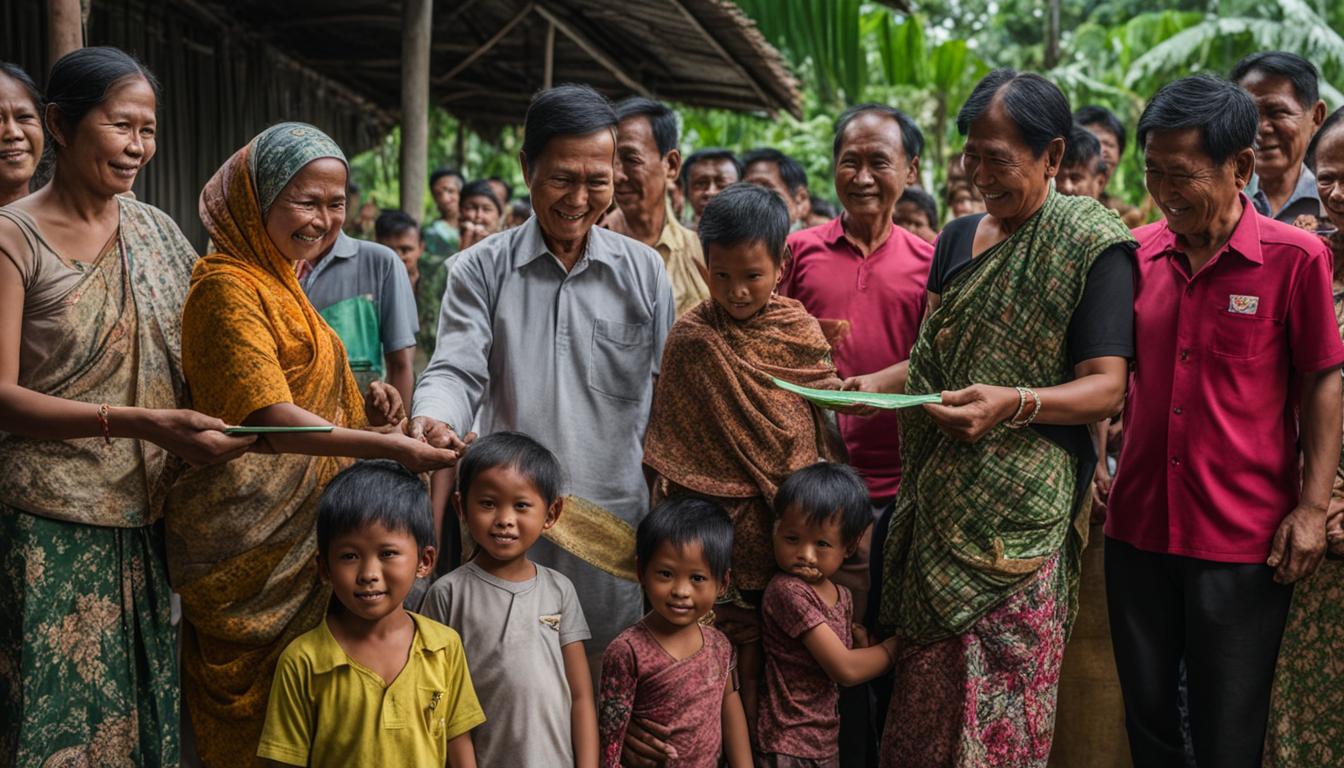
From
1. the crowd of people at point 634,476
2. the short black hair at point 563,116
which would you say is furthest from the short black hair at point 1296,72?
the short black hair at point 563,116

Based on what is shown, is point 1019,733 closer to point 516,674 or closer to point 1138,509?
point 1138,509

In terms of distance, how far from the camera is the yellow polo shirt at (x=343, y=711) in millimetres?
2840

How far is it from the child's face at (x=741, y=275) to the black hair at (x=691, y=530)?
1.95 ft

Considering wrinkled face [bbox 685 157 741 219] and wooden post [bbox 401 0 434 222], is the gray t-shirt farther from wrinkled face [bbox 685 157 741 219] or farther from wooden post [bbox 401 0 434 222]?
wooden post [bbox 401 0 434 222]

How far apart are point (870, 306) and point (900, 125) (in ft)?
2.17

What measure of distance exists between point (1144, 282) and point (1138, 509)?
0.63 m

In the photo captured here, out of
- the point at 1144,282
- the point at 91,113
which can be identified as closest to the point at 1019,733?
the point at 1144,282

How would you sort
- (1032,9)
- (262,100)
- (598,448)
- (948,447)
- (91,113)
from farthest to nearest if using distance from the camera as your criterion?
(1032,9)
(262,100)
(598,448)
(948,447)
(91,113)

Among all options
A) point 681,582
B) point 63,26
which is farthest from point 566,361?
point 63,26

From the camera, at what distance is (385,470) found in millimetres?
3029

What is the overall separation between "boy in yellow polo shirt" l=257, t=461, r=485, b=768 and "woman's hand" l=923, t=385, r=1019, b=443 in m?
1.37

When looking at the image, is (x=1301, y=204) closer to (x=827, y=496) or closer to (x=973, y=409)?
(x=973, y=409)

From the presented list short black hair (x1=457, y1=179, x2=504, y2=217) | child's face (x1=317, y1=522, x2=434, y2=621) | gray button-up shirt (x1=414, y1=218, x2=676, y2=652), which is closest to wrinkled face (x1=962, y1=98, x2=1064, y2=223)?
gray button-up shirt (x1=414, y1=218, x2=676, y2=652)

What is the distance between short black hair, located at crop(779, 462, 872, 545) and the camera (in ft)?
10.8
